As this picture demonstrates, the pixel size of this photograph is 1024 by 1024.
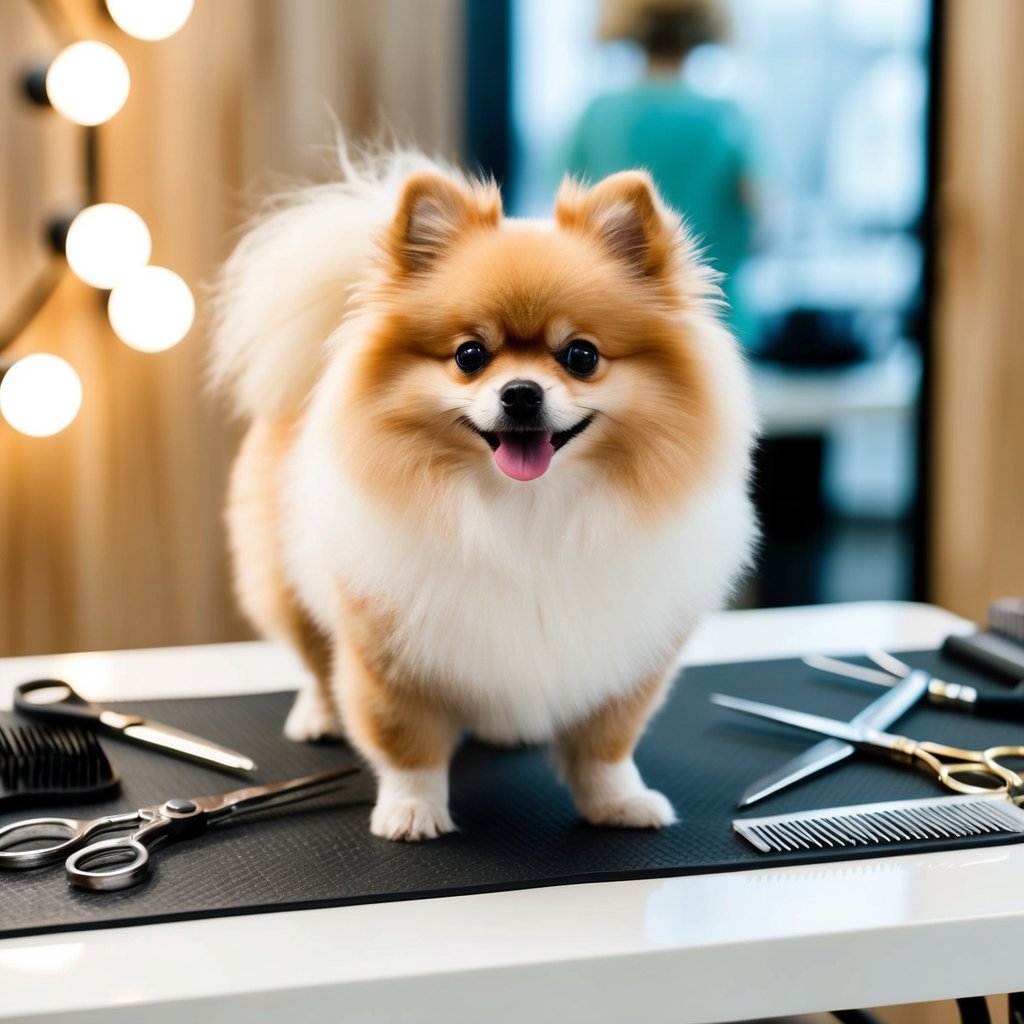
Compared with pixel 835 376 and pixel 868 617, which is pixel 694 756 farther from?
pixel 835 376

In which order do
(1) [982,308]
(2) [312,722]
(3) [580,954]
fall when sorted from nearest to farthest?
1. (3) [580,954]
2. (2) [312,722]
3. (1) [982,308]

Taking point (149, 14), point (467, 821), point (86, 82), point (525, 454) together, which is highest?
point (149, 14)

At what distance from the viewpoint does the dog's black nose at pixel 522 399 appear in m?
0.82

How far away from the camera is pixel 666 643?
956 mm

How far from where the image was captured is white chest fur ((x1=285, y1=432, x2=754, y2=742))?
2.91ft

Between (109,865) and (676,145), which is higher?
(676,145)

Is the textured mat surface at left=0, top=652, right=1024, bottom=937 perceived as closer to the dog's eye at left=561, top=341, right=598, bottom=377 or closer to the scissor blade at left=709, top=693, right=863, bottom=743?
the scissor blade at left=709, top=693, right=863, bottom=743

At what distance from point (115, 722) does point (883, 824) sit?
2.35 ft

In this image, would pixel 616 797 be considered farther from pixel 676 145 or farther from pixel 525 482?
pixel 676 145

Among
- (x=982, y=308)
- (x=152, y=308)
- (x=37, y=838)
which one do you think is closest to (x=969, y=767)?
(x=37, y=838)

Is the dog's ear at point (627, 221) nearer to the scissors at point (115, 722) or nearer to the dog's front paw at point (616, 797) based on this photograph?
the dog's front paw at point (616, 797)

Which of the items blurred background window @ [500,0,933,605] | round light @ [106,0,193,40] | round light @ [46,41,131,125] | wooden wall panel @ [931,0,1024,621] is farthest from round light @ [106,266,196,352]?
wooden wall panel @ [931,0,1024,621]

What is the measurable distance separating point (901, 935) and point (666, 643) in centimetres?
30

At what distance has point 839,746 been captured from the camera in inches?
40.9
